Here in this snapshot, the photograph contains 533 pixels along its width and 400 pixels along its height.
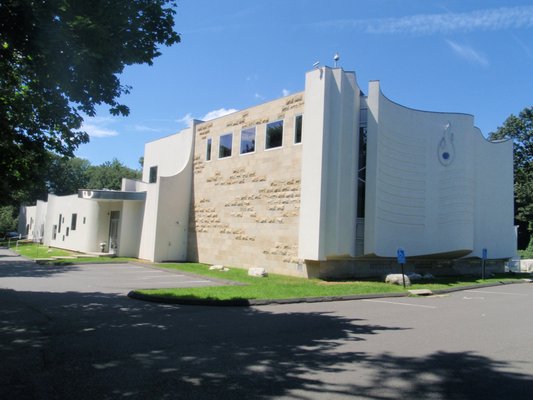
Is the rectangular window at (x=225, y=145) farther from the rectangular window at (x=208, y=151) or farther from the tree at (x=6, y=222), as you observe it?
the tree at (x=6, y=222)

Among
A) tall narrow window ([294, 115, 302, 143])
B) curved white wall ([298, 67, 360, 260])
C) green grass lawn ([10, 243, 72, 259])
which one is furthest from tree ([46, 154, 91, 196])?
curved white wall ([298, 67, 360, 260])

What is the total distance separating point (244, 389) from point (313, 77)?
17534mm

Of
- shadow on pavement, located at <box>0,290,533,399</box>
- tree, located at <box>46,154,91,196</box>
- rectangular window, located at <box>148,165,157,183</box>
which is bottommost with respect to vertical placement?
shadow on pavement, located at <box>0,290,533,399</box>

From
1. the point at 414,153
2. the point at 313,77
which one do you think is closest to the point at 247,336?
the point at 313,77

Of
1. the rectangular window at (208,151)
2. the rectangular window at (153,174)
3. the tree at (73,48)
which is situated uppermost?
the rectangular window at (208,151)

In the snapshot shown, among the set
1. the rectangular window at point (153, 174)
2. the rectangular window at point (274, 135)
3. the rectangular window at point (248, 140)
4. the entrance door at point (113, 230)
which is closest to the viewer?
the rectangular window at point (274, 135)

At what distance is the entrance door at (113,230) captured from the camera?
101ft

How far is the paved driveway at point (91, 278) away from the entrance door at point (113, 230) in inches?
273

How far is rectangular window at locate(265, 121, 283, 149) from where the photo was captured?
74.5ft

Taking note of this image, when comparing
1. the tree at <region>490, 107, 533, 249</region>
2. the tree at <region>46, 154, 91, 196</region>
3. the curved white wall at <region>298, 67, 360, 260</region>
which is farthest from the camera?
the tree at <region>46, 154, 91, 196</region>

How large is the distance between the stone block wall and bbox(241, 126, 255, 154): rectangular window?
280mm

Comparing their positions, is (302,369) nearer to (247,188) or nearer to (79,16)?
(79,16)

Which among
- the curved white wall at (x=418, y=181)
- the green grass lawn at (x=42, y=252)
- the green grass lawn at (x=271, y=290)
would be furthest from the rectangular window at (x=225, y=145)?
the green grass lawn at (x=42, y=252)

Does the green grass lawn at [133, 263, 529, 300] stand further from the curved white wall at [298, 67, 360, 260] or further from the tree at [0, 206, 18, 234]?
the tree at [0, 206, 18, 234]
